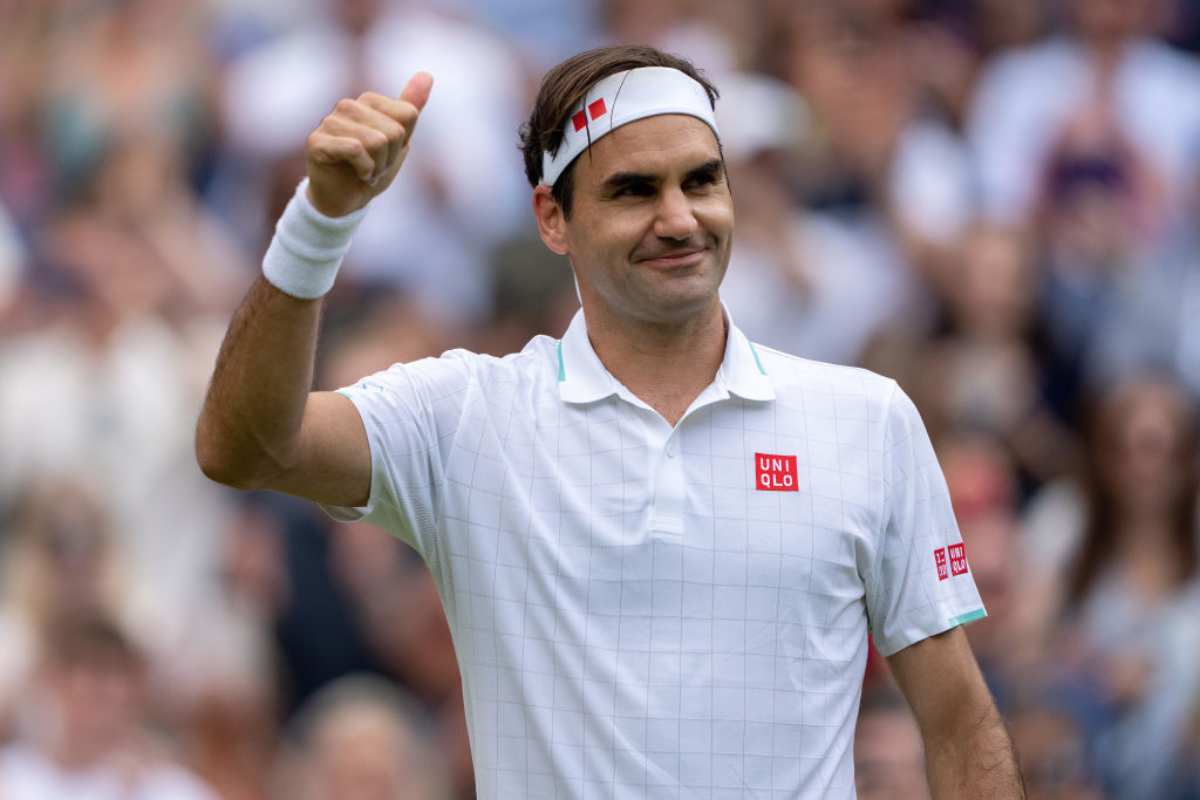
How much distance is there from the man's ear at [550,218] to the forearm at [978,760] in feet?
3.37

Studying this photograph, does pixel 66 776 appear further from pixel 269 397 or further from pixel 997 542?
pixel 269 397

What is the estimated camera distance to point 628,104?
126 inches

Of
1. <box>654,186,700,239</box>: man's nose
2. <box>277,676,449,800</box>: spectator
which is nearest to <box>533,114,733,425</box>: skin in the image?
<box>654,186,700,239</box>: man's nose

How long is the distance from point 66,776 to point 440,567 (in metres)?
3.17

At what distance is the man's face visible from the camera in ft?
10.2

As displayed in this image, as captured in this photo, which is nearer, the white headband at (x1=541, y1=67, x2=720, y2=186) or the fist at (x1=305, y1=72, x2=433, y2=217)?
the fist at (x1=305, y1=72, x2=433, y2=217)

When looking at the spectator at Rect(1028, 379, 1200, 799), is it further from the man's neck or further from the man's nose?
the man's nose

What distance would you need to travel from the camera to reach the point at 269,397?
110 inches

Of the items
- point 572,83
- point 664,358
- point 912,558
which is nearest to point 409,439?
point 664,358

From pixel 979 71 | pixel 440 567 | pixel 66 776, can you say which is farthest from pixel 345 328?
pixel 440 567

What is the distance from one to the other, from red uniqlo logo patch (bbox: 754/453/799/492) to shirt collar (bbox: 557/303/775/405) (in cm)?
11

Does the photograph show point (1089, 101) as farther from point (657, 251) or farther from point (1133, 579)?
point (657, 251)

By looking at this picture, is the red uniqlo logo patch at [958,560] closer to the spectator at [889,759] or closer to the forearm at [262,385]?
the forearm at [262,385]

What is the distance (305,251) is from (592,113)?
2.11 feet
